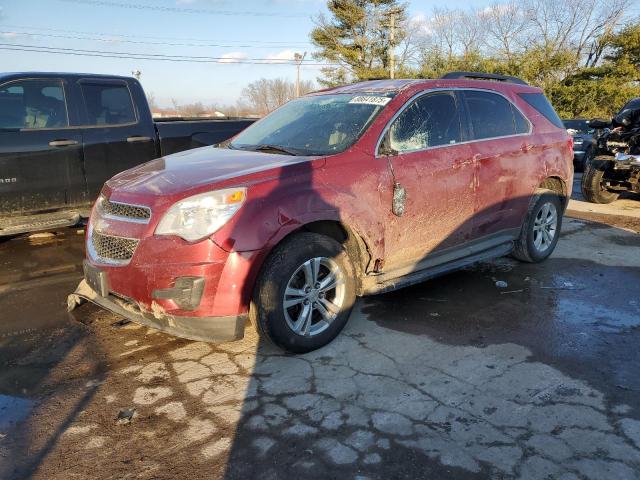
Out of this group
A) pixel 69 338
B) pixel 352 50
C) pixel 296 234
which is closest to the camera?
pixel 296 234

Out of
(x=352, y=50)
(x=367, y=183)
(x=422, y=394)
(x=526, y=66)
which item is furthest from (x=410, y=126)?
(x=352, y=50)

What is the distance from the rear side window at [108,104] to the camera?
614 cm

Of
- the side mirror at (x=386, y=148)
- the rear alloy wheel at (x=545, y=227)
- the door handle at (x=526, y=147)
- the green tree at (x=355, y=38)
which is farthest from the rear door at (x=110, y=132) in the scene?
the green tree at (x=355, y=38)

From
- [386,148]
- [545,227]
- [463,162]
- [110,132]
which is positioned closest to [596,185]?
[545,227]

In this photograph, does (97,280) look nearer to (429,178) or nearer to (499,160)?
(429,178)

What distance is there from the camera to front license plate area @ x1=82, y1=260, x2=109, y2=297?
3396mm

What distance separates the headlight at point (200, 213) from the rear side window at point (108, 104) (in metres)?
3.67

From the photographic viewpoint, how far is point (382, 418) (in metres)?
2.79

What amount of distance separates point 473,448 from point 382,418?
1.61 feet

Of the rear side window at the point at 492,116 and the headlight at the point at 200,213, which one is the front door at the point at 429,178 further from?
the headlight at the point at 200,213

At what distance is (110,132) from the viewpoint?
621 cm

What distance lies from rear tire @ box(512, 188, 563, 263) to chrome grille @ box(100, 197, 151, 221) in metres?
3.74

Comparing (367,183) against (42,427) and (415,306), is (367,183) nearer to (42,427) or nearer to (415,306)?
(415,306)

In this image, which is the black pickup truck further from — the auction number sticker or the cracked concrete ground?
the auction number sticker
